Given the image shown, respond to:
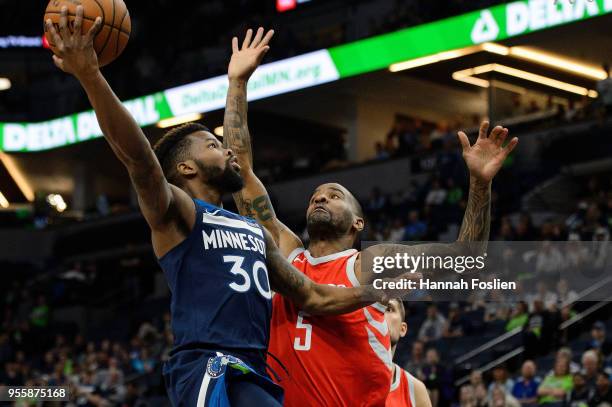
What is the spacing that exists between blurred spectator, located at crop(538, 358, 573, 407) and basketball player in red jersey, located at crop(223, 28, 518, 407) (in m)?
6.43

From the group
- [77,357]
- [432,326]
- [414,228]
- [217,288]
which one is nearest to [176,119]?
[77,357]

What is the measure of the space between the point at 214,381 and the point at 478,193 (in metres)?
1.78

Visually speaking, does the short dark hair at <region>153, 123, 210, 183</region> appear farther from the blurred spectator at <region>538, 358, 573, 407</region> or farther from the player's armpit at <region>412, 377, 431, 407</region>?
the blurred spectator at <region>538, 358, 573, 407</region>

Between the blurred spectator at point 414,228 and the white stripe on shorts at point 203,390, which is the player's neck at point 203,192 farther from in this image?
the blurred spectator at point 414,228

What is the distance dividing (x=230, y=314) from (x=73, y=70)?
136cm

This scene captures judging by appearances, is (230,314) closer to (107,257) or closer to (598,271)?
(598,271)

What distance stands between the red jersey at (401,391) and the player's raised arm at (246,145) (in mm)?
1534

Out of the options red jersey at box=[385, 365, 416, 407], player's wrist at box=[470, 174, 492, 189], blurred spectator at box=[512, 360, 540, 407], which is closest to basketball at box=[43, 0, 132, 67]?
player's wrist at box=[470, 174, 492, 189]

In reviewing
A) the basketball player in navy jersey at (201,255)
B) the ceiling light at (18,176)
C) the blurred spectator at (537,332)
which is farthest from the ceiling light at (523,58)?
the basketball player in navy jersey at (201,255)

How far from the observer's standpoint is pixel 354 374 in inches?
233

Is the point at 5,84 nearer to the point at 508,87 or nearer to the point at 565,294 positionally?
the point at 508,87

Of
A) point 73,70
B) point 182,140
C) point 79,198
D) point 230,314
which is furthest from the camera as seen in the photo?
point 79,198

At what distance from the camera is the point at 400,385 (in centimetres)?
754

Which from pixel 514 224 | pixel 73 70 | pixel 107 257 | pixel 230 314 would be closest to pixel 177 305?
pixel 230 314
